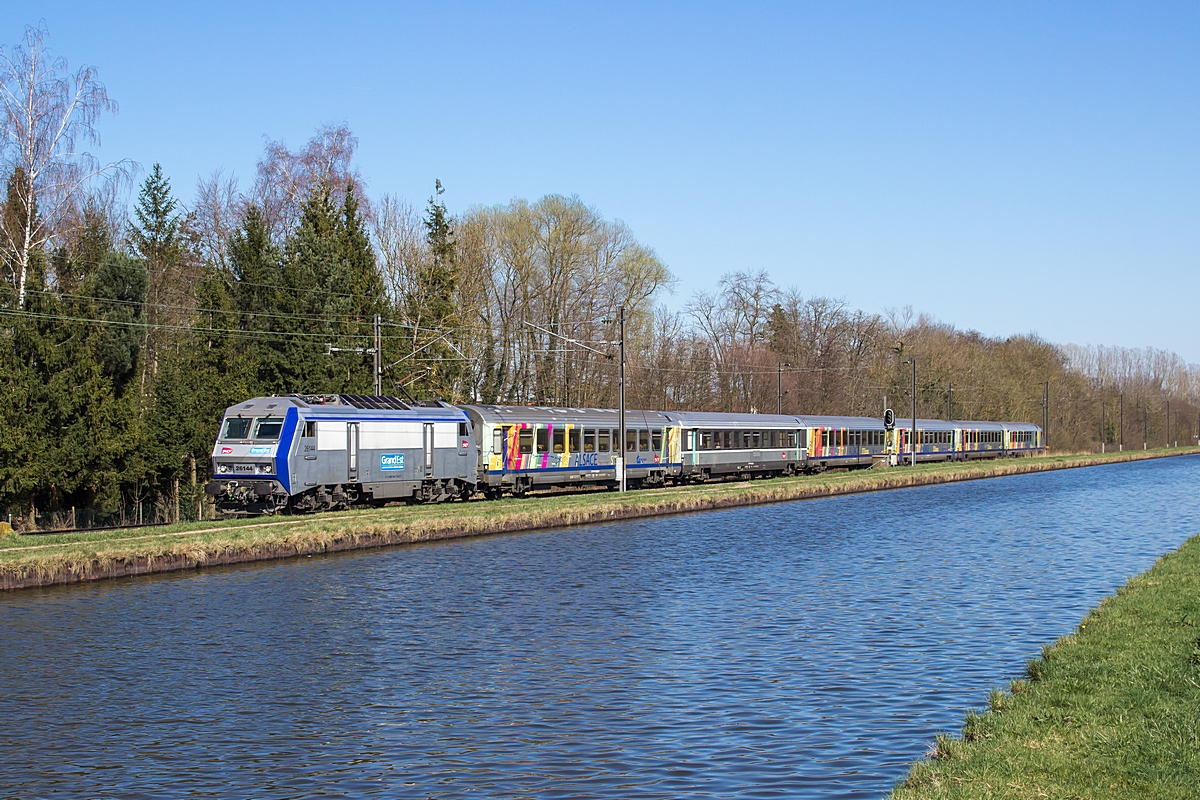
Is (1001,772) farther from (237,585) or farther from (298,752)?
(237,585)

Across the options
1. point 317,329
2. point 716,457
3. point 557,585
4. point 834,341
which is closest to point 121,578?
point 557,585

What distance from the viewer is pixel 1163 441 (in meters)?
174

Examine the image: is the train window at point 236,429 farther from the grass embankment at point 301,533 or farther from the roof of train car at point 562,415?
the roof of train car at point 562,415

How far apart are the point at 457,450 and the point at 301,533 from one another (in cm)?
1316

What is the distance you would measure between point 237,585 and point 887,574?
12.4 m

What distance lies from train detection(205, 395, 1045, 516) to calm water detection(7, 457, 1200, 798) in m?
7.69

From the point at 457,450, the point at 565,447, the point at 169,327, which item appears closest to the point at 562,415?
the point at 565,447

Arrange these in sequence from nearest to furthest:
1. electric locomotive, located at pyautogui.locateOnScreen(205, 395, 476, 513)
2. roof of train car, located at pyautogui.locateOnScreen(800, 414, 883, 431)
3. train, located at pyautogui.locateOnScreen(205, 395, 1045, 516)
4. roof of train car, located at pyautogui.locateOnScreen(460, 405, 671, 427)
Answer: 1. electric locomotive, located at pyautogui.locateOnScreen(205, 395, 476, 513)
2. train, located at pyautogui.locateOnScreen(205, 395, 1045, 516)
3. roof of train car, located at pyautogui.locateOnScreen(460, 405, 671, 427)
4. roof of train car, located at pyautogui.locateOnScreen(800, 414, 883, 431)

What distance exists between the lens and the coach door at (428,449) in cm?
3866

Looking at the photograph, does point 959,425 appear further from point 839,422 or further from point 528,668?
point 528,668

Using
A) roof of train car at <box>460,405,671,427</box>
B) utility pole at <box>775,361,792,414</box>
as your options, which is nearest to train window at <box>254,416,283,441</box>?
roof of train car at <box>460,405,671,427</box>

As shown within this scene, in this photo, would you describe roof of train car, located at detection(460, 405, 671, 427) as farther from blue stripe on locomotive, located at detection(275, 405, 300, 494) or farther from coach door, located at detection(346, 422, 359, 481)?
blue stripe on locomotive, located at detection(275, 405, 300, 494)

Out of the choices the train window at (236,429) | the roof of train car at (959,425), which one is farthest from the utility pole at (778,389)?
the train window at (236,429)

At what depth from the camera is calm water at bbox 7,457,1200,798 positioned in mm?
10305
